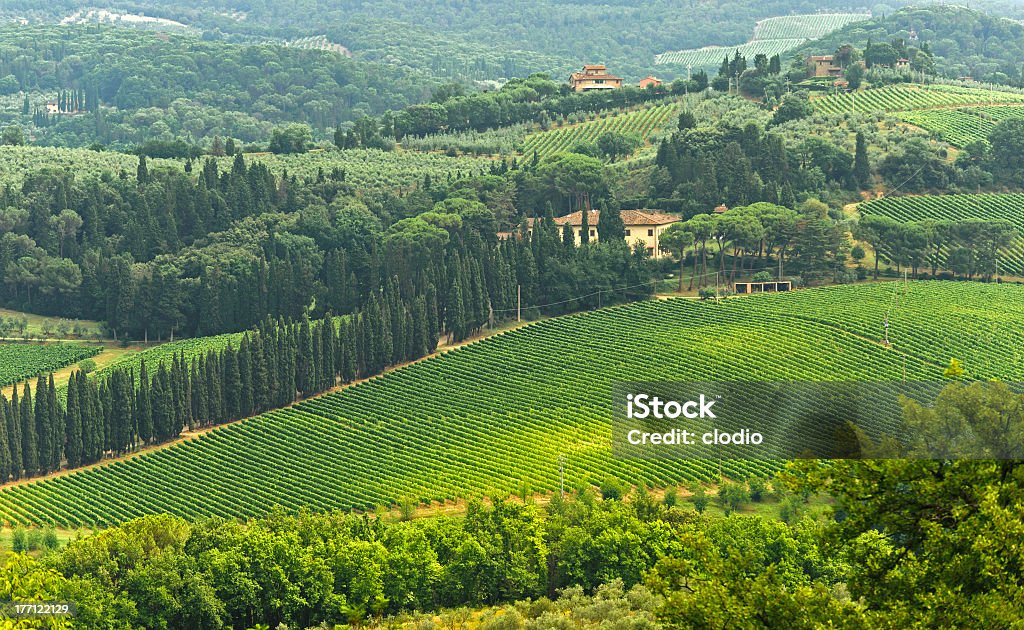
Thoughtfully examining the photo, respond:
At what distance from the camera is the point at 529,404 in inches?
3317

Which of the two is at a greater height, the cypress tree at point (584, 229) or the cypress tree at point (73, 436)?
the cypress tree at point (584, 229)

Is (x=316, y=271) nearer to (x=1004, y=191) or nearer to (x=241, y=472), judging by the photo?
(x=241, y=472)

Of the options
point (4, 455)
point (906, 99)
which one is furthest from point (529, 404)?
point (906, 99)

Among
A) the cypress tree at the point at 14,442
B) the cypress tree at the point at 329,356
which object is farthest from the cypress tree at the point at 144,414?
the cypress tree at the point at 329,356

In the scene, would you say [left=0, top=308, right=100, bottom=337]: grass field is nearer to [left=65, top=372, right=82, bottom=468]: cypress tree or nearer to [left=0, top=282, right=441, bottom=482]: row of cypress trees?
[left=0, top=282, right=441, bottom=482]: row of cypress trees

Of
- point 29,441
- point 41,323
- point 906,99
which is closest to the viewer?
point 29,441

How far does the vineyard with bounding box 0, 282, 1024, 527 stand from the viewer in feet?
248

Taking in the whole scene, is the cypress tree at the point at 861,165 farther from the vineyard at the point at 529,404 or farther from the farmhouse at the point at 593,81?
the farmhouse at the point at 593,81

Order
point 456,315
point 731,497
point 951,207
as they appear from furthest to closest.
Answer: point 951,207, point 456,315, point 731,497

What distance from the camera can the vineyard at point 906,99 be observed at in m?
145

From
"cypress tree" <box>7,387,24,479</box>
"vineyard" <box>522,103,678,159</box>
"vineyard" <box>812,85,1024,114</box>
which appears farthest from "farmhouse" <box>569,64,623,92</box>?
"cypress tree" <box>7,387,24,479</box>

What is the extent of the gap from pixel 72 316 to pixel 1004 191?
66108 mm

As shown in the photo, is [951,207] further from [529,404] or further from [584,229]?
[529,404]

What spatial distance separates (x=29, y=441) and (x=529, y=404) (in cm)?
2425
